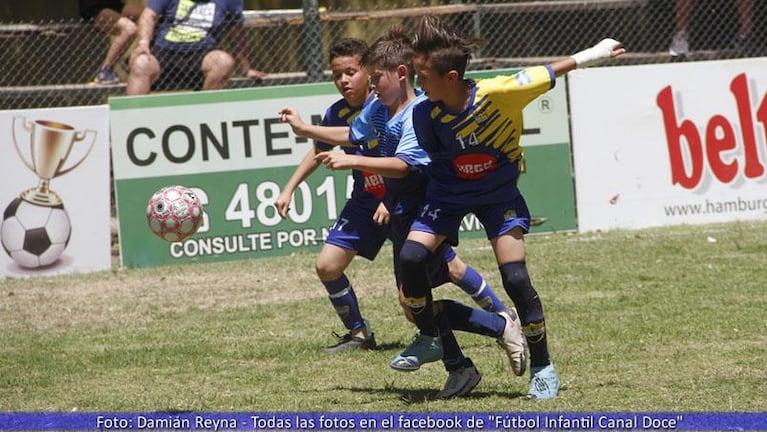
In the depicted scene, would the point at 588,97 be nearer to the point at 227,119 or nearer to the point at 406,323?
the point at 227,119

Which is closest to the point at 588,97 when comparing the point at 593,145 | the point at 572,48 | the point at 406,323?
the point at 593,145

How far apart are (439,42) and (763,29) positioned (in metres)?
9.41

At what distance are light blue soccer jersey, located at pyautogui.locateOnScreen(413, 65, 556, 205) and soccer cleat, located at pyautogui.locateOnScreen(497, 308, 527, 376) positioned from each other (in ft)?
2.32

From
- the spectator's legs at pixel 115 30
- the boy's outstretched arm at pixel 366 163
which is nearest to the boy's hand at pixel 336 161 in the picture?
the boy's outstretched arm at pixel 366 163

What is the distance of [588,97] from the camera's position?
1234 centimetres

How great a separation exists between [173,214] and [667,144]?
6.94 metres

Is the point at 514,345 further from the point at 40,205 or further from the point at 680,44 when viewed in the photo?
the point at 680,44

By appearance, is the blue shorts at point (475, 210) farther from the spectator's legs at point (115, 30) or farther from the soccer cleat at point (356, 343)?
the spectator's legs at point (115, 30)

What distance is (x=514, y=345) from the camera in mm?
6402

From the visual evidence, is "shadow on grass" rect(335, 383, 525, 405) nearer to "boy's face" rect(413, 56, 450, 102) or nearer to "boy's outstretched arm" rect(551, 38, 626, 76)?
"boy's face" rect(413, 56, 450, 102)

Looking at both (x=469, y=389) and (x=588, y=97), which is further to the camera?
(x=588, y=97)

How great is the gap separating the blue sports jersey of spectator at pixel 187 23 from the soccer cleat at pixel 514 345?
6.43 metres

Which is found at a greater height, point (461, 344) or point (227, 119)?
point (227, 119)

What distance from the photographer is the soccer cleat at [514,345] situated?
6355mm
